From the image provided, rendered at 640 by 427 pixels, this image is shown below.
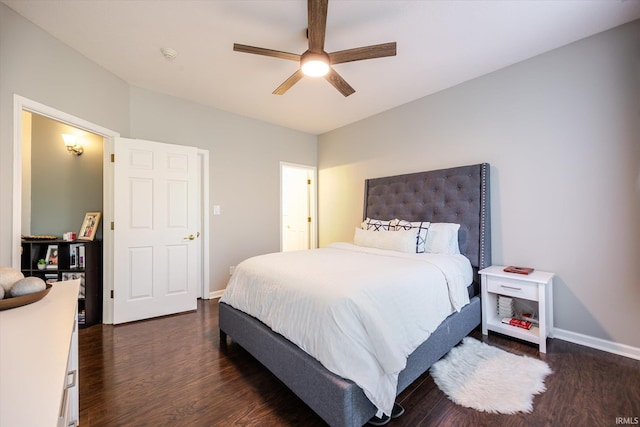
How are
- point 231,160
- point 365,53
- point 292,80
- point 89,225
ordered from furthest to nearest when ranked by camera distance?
point 231,160
point 89,225
point 292,80
point 365,53

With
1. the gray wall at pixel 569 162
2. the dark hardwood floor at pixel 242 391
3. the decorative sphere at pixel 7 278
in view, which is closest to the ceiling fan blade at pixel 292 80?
the gray wall at pixel 569 162

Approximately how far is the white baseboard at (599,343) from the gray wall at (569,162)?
42mm

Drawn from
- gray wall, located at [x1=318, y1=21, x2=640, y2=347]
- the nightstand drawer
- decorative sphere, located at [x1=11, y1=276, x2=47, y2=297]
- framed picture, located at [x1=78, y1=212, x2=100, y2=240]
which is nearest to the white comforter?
the nightstand drawer

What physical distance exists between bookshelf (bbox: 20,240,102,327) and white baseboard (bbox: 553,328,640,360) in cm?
463

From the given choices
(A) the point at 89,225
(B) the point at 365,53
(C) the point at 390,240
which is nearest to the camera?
(B) the point at 365,53

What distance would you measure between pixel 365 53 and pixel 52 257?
142 inches

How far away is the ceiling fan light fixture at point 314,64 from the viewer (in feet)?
6.57

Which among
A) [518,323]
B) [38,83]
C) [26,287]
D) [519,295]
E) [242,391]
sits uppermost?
[38,83]

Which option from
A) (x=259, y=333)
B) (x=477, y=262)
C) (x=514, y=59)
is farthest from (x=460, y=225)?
(x=259, y=333)

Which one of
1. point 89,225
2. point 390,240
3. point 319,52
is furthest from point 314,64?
point 89,225

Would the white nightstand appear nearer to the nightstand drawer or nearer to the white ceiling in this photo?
the nightstand drawer

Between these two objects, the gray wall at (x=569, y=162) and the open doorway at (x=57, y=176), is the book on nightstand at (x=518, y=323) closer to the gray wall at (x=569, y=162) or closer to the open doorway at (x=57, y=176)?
the gray wall at (x=569, y=162)

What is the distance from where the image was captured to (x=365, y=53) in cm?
199

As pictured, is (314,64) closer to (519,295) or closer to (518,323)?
(519,295)
